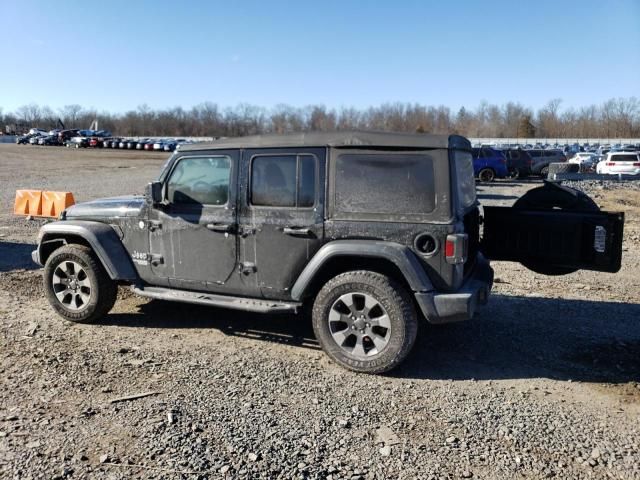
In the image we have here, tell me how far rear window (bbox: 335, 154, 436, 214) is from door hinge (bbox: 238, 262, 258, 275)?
0.97 m

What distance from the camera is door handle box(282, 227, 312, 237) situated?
489 centimetres

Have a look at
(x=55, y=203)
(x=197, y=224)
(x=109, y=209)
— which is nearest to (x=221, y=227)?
(x=197, y=224)

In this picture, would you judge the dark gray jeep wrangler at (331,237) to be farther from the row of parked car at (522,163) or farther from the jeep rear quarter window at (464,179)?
the row of parked car at (522,163)

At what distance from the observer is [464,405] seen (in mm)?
4211

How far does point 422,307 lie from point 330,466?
1.64 m

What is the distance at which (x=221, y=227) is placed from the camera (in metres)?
5.21

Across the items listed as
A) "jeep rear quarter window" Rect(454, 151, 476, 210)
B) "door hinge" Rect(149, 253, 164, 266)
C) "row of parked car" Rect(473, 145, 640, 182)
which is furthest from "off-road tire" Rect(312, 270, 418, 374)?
"row of parked car" Rect(473, 145, 640, 182)

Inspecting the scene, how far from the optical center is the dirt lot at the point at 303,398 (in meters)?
3.43

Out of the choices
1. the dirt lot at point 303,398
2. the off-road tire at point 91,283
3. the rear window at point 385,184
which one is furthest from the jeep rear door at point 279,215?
the off-road tire at point 91,283

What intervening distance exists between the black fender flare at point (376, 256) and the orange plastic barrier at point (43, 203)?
10236mm

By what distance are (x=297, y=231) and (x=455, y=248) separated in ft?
4.43

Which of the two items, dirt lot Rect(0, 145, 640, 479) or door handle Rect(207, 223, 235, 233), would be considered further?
door handle Rect(207, 223, 235, 233)

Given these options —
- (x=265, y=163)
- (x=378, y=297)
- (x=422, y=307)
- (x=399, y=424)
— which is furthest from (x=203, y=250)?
(x=399, y=424)

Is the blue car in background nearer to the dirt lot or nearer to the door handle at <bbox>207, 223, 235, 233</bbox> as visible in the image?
the dirt lot
